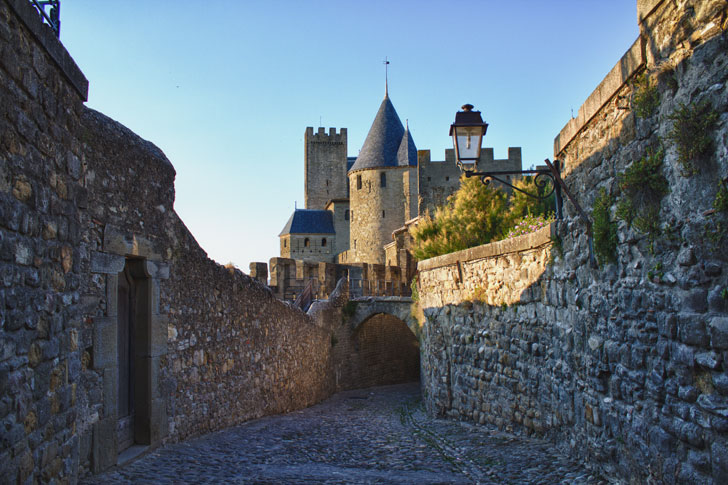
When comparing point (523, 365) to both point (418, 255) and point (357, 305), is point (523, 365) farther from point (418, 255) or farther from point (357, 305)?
point (357, 305)

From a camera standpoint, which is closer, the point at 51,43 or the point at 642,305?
the point at 51,43

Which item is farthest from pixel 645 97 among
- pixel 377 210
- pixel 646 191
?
pixel 377 210

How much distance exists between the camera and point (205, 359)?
731cm

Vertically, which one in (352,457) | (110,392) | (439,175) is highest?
(439,175)

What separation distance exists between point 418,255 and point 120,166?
36.2 ft

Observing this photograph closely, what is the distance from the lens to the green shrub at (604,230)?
4281 mm

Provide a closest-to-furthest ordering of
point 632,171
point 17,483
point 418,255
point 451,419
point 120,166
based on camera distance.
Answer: point 17,483
point 632,171
point 120,166
point 451,419
point 418,255

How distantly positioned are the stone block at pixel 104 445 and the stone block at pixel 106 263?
1.30 metres

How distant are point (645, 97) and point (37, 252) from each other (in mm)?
3621

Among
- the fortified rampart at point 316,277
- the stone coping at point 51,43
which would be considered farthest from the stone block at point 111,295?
the fortified rampart at point 316,277

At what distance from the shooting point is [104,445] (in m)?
5.11

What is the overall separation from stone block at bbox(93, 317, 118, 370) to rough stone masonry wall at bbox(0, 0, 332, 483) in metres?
0.01

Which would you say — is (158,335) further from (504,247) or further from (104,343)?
(504,247)

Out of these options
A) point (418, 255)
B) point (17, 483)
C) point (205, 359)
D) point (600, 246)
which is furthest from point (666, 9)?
point (418, 255)
